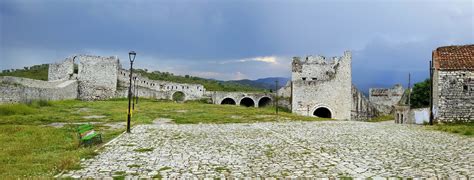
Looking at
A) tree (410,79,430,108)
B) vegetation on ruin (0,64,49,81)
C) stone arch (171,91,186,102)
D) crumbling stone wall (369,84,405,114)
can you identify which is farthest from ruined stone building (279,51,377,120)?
vegetation on ruin (0,64,49,81)

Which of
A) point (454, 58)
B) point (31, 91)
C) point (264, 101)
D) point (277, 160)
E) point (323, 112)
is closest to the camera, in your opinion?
point (277, 160)

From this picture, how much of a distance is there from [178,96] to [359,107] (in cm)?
3087

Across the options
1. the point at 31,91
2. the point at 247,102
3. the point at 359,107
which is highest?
the point at 31,91

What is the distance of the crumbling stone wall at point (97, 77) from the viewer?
5031 cm

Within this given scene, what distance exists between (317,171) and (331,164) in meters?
0.93

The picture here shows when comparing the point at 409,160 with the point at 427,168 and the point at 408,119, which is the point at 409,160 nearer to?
the point at 427,168

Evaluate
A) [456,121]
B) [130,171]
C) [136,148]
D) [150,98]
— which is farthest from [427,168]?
[150,98]

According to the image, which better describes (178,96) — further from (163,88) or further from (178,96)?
(163,88)

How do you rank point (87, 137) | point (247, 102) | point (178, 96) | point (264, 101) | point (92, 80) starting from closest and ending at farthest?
point (87, 137) < point (92, 80) < point (264, 101) < point (247, 102) < point (178, 96)

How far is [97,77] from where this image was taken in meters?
51.4

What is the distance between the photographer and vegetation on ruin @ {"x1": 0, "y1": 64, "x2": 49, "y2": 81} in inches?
2535

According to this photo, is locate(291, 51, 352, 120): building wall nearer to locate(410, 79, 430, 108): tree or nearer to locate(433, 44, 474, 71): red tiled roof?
locate(410, 79, 430, 108): tree

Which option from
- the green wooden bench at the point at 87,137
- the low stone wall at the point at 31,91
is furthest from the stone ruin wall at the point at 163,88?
the green wooden bench at the point at 87,137

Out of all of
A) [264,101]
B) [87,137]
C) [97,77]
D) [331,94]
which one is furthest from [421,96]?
[87,137]
